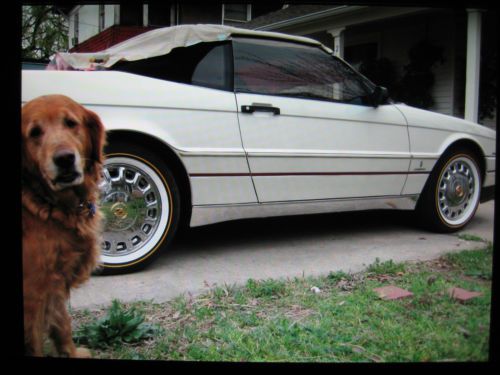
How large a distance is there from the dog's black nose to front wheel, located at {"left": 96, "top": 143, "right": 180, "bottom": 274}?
644 millimetres

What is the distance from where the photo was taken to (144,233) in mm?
2707

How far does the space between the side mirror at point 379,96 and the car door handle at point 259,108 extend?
0.68 meters

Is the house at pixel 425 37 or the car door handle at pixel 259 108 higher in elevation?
the house at pixel 425 37

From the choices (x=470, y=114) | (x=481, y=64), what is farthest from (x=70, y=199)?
(x=470, y=114)

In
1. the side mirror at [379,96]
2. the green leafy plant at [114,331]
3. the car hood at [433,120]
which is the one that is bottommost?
the green leafy plant at [114,331]

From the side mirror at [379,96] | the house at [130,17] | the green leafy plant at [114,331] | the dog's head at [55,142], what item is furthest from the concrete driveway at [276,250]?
the house at [130,17]

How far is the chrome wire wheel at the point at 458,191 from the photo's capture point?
3.56 meters

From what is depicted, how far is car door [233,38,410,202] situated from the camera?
9.57 feet

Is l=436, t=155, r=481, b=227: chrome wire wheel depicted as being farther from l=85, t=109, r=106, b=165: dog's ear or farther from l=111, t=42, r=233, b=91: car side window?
l=85, t=109, r=106, b=165: dog's ear

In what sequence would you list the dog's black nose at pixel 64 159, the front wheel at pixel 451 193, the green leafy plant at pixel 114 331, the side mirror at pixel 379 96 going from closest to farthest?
the dog's black nose at pixel 64 159 < the green leafy plant at pixel 114 331 < the side mirror at pixel 379 96 < the front wheel at pixel 451 193

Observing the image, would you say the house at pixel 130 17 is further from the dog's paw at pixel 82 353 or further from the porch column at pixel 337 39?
Answer: the dog's paw at pixel 82 353

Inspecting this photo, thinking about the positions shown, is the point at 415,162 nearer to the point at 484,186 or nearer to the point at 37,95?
the point at 484,186

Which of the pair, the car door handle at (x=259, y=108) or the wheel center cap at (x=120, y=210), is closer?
the wheel center cap at (x=120, y=210)

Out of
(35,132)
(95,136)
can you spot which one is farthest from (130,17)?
(35,132)
